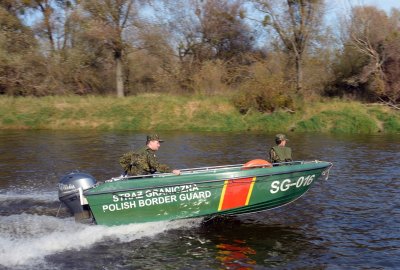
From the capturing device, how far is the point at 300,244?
30.8ft

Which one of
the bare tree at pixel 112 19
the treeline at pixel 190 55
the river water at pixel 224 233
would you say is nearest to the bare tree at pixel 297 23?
the treeline at pixel 190 55

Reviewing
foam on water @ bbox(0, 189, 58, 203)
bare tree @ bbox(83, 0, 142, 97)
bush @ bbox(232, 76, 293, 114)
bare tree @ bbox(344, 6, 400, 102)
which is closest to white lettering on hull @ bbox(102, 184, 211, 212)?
foam on water @ bbox(0, 189, 58, 203)

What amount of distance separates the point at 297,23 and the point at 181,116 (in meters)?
11.4

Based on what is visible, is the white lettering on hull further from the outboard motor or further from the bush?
the bush

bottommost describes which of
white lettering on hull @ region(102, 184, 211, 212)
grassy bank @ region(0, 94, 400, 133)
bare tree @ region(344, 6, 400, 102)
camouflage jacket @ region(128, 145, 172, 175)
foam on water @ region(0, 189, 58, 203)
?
foam on water @ region(0, 189, 58, 203)

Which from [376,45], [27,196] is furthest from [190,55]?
[27,196]

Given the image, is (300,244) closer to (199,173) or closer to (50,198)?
(199,173)

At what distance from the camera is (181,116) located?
3394 cm

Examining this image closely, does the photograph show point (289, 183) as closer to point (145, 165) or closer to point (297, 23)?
point (145, 165)

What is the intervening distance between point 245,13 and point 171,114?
15.5 m

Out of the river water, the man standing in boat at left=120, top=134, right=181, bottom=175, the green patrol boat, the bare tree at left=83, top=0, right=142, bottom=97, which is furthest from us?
the bare tree at left=83, top=0, right=142, bottom=97

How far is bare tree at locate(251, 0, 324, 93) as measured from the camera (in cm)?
3669

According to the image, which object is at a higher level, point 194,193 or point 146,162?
point 146,162

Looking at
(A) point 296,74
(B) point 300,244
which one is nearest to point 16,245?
(B) point 300,244
